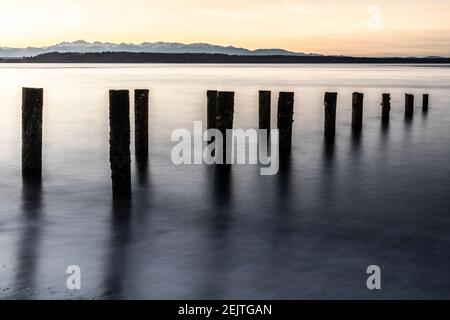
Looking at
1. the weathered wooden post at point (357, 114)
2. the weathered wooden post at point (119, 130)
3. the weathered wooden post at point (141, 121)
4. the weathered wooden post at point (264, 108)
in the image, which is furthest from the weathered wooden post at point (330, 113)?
the weathered wooden post at point (119, 130)

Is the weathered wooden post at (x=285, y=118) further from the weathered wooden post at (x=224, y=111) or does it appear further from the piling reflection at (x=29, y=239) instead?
the piling reflection at (x=29, y=239)

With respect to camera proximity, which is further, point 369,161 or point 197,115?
point 197,115

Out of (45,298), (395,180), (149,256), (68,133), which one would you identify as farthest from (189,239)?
(68,133)

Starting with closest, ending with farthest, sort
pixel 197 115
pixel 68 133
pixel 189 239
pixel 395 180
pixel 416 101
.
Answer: pixel 189 239
pixel 395 180
pixel 68 133
pixel 197 115
pixel 416 101

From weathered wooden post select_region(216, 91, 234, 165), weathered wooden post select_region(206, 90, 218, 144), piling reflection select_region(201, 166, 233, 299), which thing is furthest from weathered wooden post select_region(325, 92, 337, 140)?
weathered wooden post select_region(216, 91, 234, 165)

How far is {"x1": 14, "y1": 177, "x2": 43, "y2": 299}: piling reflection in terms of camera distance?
5991 millimetres

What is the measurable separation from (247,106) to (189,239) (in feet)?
84.4

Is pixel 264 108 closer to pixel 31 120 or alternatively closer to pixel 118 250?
pixel 31 120

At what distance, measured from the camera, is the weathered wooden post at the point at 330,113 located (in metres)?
17.0

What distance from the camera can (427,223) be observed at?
8.98 meters

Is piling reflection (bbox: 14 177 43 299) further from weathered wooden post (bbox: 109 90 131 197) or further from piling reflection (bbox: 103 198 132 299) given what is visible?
weathered wooden post (bbox: 109 90 131 197)

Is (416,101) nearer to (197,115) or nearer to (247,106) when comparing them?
(247,106)

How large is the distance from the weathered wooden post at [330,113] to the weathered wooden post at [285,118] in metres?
2.30
